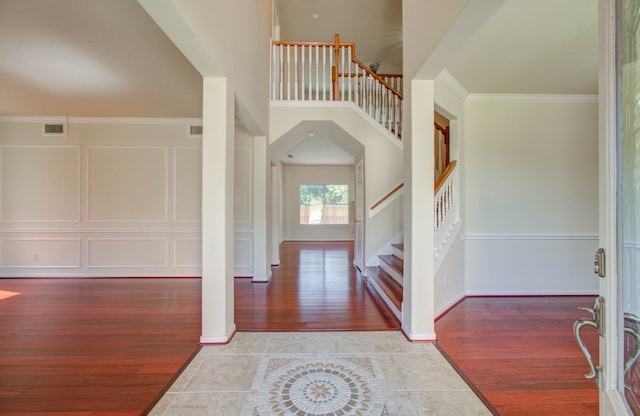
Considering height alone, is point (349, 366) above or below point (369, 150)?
below

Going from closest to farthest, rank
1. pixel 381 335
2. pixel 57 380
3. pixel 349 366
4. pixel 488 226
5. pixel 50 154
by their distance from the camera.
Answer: pixel 57 380, pixel 349 366, pixel 381 335, pixel 488 226, pixel 50 154

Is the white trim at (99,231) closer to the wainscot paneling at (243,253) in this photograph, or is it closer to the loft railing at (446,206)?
the wainscot paneling at (243,253)

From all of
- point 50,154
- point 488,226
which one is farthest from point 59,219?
point 488,226

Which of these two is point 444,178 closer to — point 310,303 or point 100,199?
point 310,303

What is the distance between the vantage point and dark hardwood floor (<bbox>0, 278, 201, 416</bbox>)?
1686mm

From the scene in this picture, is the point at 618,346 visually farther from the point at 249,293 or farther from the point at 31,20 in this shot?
the point at 31,20

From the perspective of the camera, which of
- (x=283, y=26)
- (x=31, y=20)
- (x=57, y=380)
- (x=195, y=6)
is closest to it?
(x=195, y=6)

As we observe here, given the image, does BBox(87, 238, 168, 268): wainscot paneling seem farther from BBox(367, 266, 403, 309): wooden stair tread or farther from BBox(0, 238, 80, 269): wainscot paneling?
BBox(367, 266, 403, 309): wooden stair tread

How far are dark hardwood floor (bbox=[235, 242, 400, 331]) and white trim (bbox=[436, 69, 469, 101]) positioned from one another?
2.64m

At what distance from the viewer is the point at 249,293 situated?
3.67 meters

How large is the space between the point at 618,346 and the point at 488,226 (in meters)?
3.01

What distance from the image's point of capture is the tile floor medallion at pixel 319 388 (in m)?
1.57

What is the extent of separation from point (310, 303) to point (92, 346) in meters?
2.04

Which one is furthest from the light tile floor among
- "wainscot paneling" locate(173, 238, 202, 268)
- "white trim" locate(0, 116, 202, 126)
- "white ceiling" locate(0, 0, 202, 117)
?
"white trim" locate(0, 116, 202, 126)
